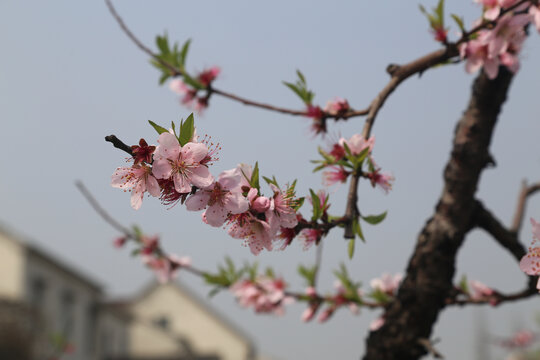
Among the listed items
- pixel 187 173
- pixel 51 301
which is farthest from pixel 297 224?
pixel 51 301

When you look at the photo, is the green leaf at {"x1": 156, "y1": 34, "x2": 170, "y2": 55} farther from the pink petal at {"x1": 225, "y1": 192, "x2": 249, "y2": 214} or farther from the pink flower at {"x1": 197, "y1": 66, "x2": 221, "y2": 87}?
the pink petal at {"x1": 225, "y1": 192, "x2": 249, "y2": 214}

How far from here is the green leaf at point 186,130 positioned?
0.99 m

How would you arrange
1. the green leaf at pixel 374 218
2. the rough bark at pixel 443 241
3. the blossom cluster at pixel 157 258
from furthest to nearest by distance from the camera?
the blossom cluster at pixel 157 258
the rough bark at pixel 443 241
the green leaf at pixel 374 218

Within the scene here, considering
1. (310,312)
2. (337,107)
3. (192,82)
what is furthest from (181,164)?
(310,312)

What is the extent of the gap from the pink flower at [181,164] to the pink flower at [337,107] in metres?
0.80

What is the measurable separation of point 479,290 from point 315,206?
1247 millimetres

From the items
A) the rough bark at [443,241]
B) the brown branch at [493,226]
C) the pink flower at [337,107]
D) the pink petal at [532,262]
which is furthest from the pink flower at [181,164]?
the brown branch at [493,226]

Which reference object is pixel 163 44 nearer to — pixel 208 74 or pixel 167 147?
pixel 208 74

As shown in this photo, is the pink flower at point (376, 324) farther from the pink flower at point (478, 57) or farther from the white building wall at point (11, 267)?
the white building wall at point (11, 267)

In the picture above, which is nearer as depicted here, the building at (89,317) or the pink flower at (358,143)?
the pink flower at (358,143)

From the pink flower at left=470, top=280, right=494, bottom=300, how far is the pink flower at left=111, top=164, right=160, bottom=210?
155 centimetres

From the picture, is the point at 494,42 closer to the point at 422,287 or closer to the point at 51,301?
the point at 422,287

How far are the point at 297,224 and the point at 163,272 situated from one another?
2.40 metres

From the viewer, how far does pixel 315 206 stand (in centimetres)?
121
